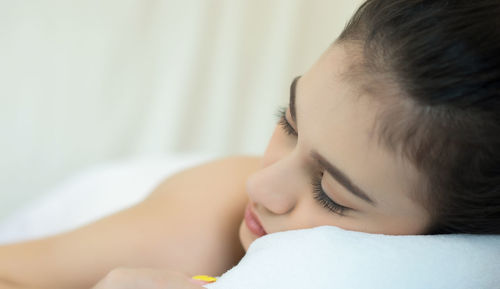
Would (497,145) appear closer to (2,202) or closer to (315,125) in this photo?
(315,125)

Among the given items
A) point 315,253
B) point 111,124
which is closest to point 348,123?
point 315,253

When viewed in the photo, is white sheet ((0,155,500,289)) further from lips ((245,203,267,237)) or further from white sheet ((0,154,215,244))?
white sheet ((0,154,215,244))

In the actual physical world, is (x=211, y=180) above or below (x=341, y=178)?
below

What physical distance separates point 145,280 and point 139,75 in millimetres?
1548

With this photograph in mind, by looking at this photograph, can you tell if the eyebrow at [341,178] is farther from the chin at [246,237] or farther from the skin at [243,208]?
the chin at [246,237]

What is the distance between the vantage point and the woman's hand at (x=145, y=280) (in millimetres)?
648

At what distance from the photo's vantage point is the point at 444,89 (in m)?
0.60

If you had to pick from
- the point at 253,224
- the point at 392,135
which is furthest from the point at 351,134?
the point at 253,224

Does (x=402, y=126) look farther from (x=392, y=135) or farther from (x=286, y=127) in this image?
(x=286, y=127)

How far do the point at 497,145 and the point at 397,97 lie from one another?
119 mm

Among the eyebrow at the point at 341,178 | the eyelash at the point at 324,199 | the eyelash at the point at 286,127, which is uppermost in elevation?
the eyelash at the point at 286,127

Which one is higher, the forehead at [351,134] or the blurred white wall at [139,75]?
the forehead at [351,134]

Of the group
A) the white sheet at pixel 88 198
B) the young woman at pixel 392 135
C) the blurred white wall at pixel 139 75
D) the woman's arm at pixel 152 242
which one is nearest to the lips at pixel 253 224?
the young woman at pixel 392 135

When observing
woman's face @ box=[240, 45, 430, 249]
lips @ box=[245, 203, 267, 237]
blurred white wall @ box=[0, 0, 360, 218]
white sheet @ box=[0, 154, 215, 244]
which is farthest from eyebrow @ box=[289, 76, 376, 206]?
blurred white wall @ box=[0, 0, 360, 218]
